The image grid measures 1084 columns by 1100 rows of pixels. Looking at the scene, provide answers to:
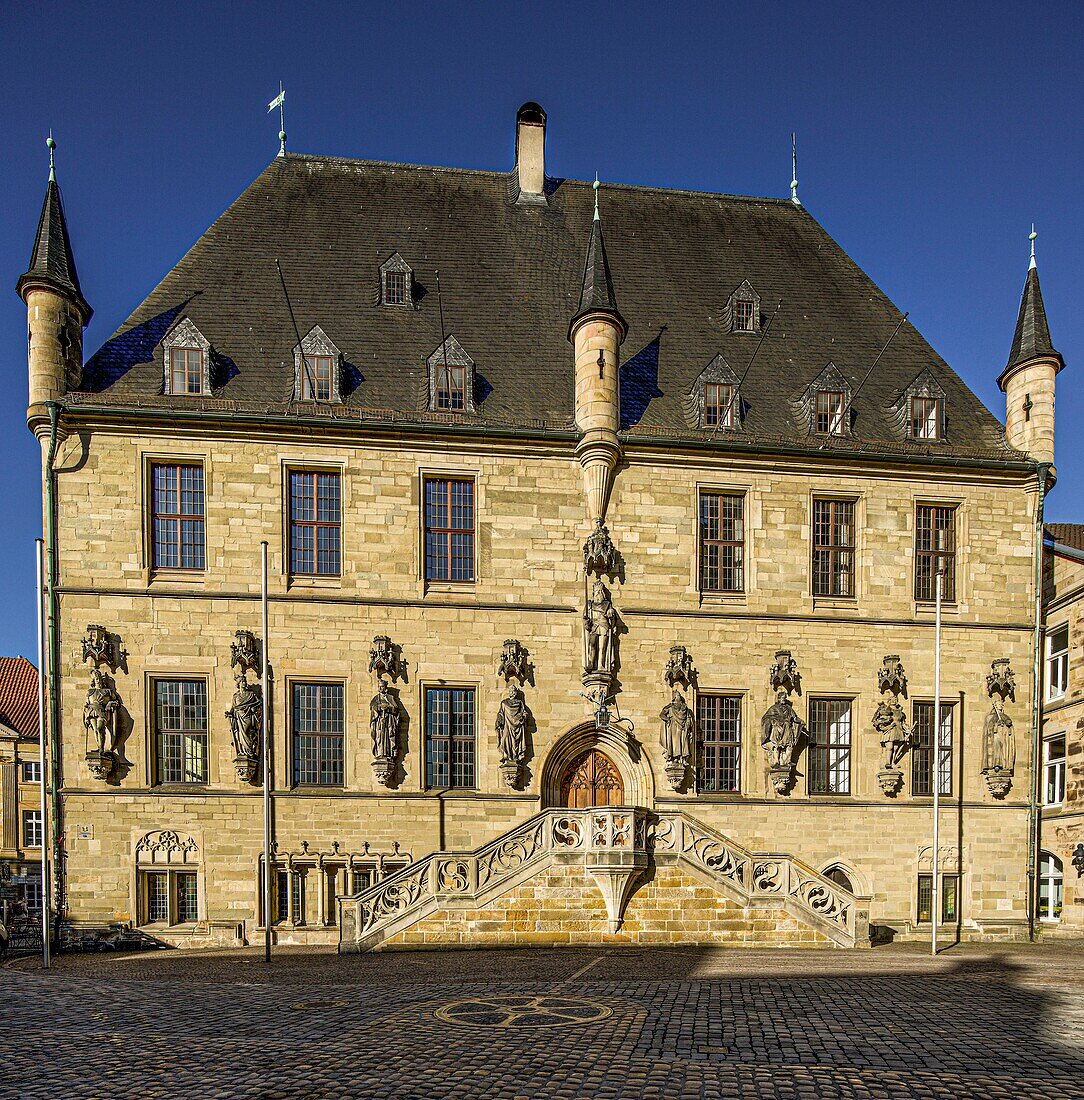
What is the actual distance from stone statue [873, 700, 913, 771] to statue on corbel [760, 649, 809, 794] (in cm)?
160

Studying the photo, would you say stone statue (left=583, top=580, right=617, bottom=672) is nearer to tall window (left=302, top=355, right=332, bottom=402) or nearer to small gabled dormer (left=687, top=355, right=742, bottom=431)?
small gabled dormer (left=687, top=355, right=742, bottom=431)

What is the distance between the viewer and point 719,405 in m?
20.8

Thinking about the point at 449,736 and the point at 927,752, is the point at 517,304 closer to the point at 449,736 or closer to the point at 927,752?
the point at 449,736

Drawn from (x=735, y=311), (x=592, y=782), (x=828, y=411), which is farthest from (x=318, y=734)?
(x=735, y=311)

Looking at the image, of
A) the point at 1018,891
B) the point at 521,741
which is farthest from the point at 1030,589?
the point at 521,741

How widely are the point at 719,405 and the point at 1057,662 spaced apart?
9642 mm

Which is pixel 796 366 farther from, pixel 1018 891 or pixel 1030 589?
pixel 1018 891

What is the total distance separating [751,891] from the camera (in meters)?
16.0

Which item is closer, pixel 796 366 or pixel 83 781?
pixel 83 781

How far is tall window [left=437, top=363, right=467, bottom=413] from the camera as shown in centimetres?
1998

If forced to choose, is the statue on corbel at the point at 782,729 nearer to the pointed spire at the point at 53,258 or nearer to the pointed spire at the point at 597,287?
the pointed spire at the point at 597,287

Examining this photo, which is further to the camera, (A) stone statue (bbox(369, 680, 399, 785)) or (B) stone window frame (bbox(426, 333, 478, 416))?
(B) stone window frame (bbox(426, 333, 478, 416))

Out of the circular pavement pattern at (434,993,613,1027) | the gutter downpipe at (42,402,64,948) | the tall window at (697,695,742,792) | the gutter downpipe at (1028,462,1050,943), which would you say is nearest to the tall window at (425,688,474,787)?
the tall window at (697,695,742,792)

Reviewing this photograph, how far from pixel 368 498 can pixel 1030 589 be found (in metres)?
14.6
